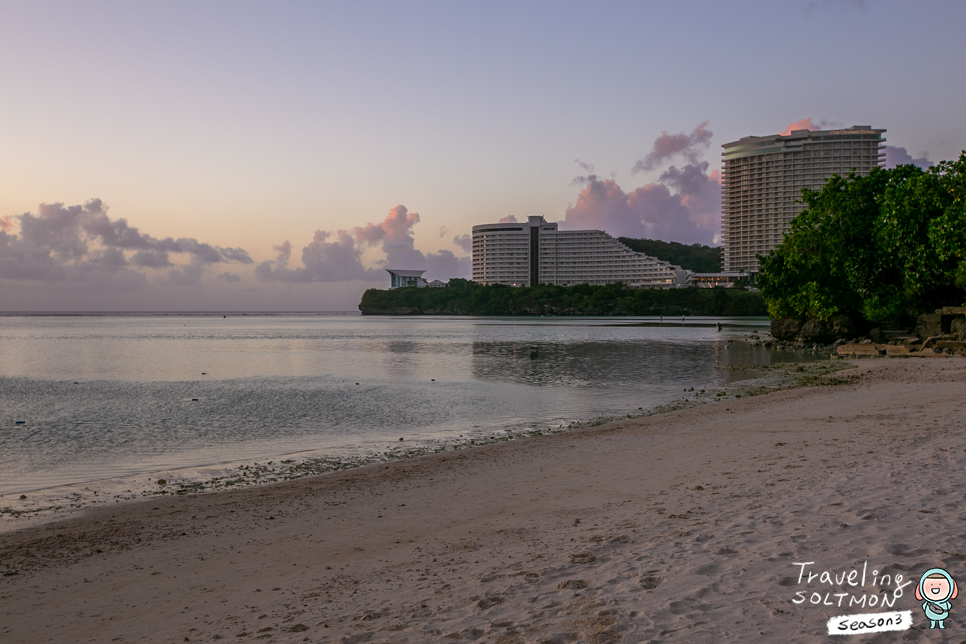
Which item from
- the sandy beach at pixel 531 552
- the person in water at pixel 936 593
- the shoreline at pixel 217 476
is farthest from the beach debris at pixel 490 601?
the shoreline at pixel 217 476

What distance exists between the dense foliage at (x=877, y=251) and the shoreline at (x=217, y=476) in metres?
30.3

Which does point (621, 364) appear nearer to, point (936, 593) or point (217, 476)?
point (217, 476)

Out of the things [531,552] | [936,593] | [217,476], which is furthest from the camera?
[217,476]

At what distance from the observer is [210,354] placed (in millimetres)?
50500

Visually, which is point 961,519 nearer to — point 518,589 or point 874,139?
point 518,589

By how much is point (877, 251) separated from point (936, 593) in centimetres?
4587

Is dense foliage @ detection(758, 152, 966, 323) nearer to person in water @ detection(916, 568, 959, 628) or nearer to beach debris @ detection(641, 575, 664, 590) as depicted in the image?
person in water @ detection(916, 568, 959, 628)

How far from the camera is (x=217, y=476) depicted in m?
12.1

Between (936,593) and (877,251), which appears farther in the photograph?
(877,251)

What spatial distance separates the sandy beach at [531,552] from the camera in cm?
450

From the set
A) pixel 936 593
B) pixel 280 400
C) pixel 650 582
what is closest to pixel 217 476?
pixel 650 582

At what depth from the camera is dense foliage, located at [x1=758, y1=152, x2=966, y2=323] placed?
37688mm

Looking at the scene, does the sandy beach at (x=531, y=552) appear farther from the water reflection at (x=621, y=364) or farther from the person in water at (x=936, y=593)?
the water reflection at (x=621, y=364)

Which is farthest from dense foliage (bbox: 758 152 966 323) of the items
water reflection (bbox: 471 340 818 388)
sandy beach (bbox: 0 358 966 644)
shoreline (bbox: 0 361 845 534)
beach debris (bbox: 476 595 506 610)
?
beach debris (bbox: 476 595 506 610)
